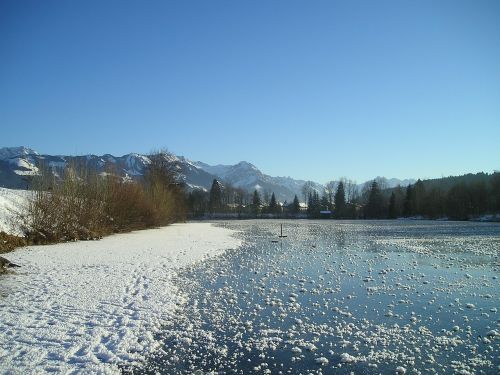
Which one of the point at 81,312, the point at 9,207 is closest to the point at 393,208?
the point at 9,207

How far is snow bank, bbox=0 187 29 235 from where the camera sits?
25.8 meters

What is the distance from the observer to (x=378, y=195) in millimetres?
116750

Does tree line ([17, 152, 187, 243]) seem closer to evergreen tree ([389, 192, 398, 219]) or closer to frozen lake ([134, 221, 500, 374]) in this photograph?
frozen lake ([134, 221, 500, 374])

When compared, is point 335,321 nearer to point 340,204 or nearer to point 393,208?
point 393,208

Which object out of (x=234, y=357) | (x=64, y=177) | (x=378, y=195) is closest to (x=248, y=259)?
(x=234, y=357)

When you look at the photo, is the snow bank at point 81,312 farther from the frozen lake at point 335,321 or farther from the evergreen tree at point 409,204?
the evergreen tree at point 409,204

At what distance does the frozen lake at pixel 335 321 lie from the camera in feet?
23.8

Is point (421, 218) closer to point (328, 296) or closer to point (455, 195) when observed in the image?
point (455, 195)

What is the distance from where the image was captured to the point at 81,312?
33.0 feet

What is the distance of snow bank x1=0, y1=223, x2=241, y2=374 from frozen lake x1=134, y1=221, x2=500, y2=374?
702mm

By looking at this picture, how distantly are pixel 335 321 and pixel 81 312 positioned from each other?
6.97 m

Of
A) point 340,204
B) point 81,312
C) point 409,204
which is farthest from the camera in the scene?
point 340,204

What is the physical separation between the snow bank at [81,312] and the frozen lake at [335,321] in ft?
2.30

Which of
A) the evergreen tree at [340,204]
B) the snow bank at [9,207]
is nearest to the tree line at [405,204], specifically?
the evergreen tree at [340,204]
